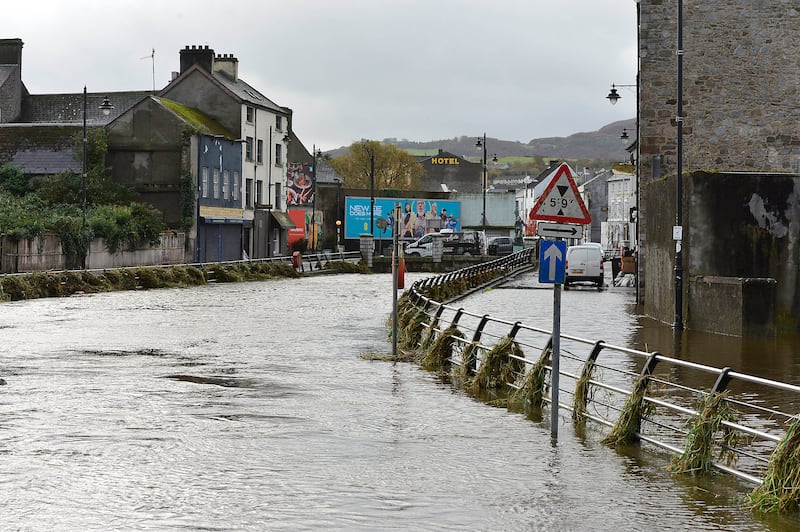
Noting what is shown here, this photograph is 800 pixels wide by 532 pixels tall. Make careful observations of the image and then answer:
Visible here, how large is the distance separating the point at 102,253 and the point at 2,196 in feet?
22.3

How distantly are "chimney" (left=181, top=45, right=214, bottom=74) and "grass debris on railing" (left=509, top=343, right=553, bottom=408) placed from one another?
6671 centimetres

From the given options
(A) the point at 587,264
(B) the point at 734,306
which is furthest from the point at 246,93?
(B) the point at 734,306

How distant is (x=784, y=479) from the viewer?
9016mm

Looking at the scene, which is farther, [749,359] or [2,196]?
[2,196]

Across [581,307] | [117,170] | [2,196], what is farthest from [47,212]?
[581,307]

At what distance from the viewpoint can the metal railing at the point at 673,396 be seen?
10445mm

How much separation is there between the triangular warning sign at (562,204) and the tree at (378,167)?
375 feet

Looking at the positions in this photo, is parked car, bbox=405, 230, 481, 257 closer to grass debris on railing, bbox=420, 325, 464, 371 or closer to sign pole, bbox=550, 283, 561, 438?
grass debris on railing, bbox=420, 325, 464, 371

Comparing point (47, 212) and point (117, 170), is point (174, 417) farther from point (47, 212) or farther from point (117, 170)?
point (117, 170)

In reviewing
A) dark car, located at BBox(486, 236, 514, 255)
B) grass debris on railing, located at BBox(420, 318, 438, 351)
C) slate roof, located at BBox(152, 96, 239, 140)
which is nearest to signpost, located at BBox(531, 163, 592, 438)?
grass debris on railing, located at BBox(420, 318, 438, 351)

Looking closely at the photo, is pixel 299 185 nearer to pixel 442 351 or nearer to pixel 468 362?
pixel 442 351

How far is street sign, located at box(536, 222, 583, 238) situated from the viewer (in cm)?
1194

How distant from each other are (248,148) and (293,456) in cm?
6852

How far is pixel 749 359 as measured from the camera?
849 inches
